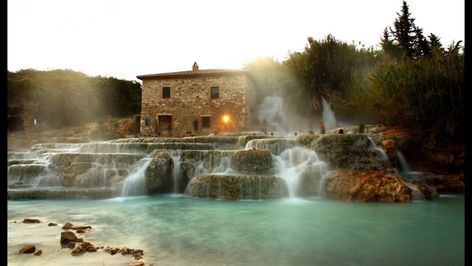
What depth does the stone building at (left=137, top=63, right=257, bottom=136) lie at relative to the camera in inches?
917

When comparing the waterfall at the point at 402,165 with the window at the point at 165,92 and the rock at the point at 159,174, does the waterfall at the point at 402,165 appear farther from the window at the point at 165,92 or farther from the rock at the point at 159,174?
the window at the point at 165,92

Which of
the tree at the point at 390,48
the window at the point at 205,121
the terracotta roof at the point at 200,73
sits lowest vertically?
the window at the point at 205,121

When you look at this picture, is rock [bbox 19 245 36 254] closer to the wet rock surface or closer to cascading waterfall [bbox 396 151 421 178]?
the wet rock surface

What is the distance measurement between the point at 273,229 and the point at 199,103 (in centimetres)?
1902

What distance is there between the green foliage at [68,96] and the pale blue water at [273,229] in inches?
829

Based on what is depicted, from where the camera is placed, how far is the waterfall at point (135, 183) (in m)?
10.4

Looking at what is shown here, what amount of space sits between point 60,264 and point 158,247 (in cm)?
122

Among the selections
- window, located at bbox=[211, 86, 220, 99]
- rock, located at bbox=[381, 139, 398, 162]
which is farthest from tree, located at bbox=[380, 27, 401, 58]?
rock, located at bbox=[381, 139, 398, 162]

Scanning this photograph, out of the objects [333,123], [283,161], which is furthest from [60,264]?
[333,123]

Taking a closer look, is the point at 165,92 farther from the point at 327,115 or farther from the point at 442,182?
the point at 442,182

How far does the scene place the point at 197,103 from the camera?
2391 cm

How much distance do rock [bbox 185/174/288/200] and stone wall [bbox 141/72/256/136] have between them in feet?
42.9

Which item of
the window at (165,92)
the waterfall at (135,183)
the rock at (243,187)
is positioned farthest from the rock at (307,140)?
the window at (165,92)

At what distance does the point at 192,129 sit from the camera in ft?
78.2
